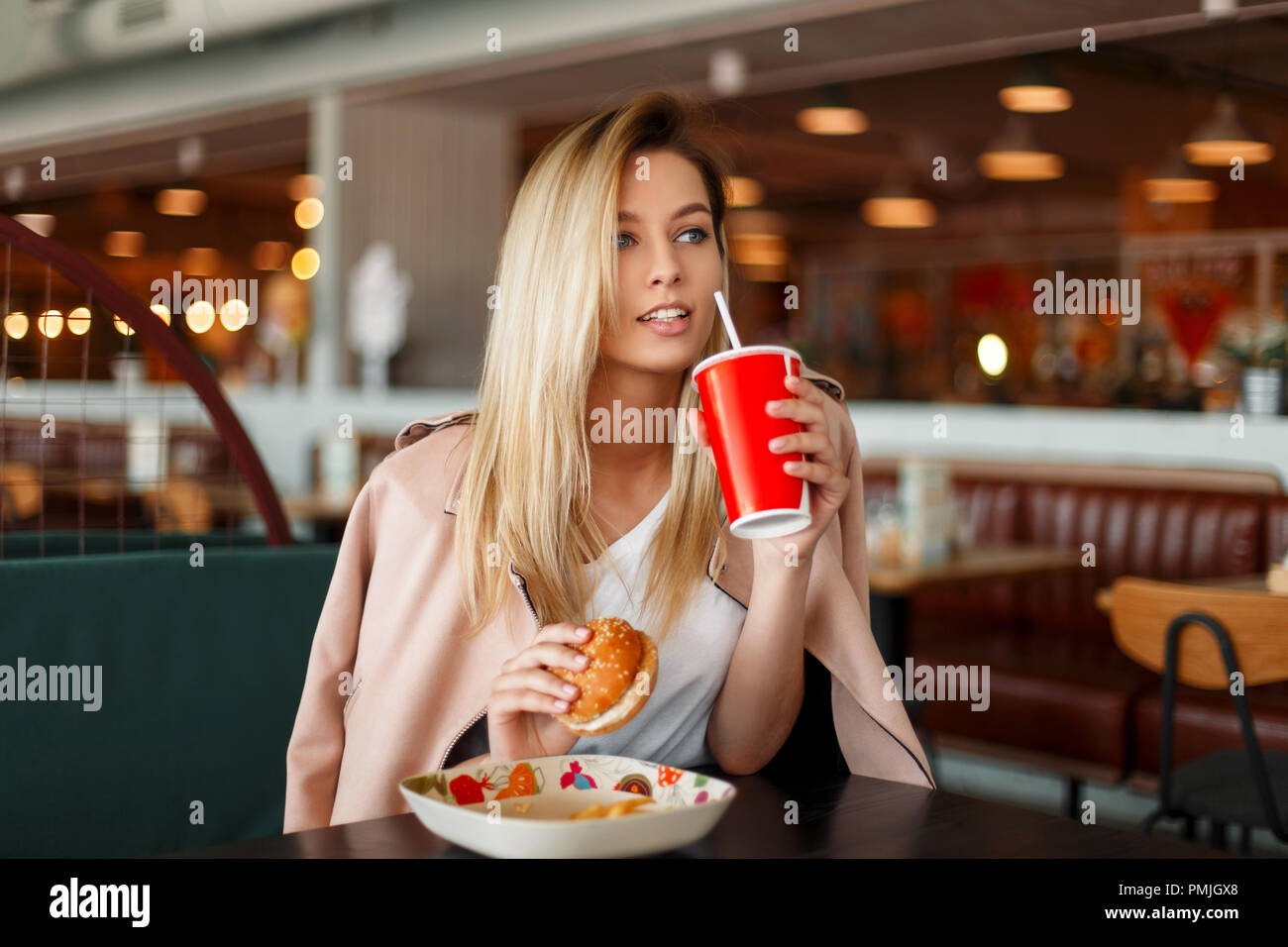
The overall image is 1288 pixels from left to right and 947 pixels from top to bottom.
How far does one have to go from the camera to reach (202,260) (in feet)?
49.5

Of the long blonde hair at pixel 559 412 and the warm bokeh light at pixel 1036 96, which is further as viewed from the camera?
the warm bokeh light at pixel 1036 96

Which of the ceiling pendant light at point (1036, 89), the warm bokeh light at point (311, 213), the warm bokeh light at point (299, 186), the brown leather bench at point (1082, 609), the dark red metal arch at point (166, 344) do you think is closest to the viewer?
the dark red metal arch at point (166, 344)

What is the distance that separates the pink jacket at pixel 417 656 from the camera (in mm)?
1372

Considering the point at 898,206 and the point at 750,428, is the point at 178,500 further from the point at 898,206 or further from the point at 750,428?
the point at 898,206

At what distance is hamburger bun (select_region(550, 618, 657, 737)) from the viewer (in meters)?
1.08

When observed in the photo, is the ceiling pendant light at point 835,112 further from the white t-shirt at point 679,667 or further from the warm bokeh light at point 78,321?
the white t-shirt at point 679,667

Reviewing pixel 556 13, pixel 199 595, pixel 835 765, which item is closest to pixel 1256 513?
pixel 835 765

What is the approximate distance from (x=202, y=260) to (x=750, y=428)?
596 inches

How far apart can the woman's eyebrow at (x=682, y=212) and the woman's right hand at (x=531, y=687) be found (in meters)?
0.48

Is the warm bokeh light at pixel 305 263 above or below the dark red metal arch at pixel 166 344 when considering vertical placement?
above

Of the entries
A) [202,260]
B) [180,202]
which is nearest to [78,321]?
[180,202]

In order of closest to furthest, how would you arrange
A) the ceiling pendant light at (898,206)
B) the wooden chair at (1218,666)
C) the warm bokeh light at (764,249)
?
the wooden chair at (1218,666) → the ceiling pendant light at (898,206) → the warm bokeh light at (764,249)

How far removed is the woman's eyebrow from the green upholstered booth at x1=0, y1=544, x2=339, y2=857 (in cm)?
101

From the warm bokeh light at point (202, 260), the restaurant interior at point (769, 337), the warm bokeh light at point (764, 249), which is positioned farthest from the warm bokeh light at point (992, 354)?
the warm bokeh light at point (202, 260)
